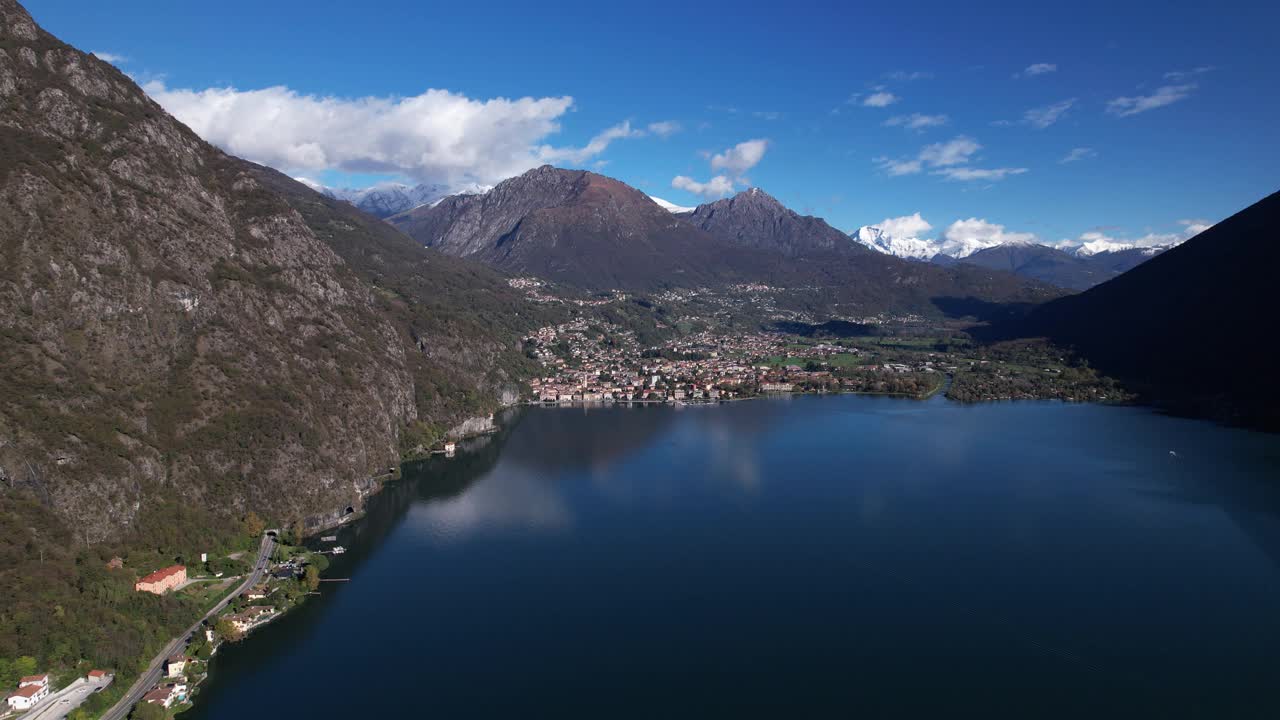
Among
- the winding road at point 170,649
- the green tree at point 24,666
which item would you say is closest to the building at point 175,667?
the winding road at point 170,649

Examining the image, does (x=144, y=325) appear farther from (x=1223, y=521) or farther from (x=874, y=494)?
(x=1223, y=521)

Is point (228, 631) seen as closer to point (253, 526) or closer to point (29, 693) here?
point (29, 693)

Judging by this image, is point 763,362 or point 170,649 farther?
point 763,362

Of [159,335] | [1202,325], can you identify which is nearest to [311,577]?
[159,335]

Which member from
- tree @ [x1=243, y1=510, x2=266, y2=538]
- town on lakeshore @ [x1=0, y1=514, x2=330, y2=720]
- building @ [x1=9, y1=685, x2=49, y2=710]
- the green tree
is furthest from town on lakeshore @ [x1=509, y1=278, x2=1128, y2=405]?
building @ [x1=9, y1=685, x2=49, y2=710]

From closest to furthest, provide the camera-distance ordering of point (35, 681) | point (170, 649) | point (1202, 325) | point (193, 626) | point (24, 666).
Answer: point (35, 681)
point (24, 666)
point (170, 649)
point (193, 626)
point (1202, 325)

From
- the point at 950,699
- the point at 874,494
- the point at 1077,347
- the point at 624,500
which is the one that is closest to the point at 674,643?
the point at 950,699
